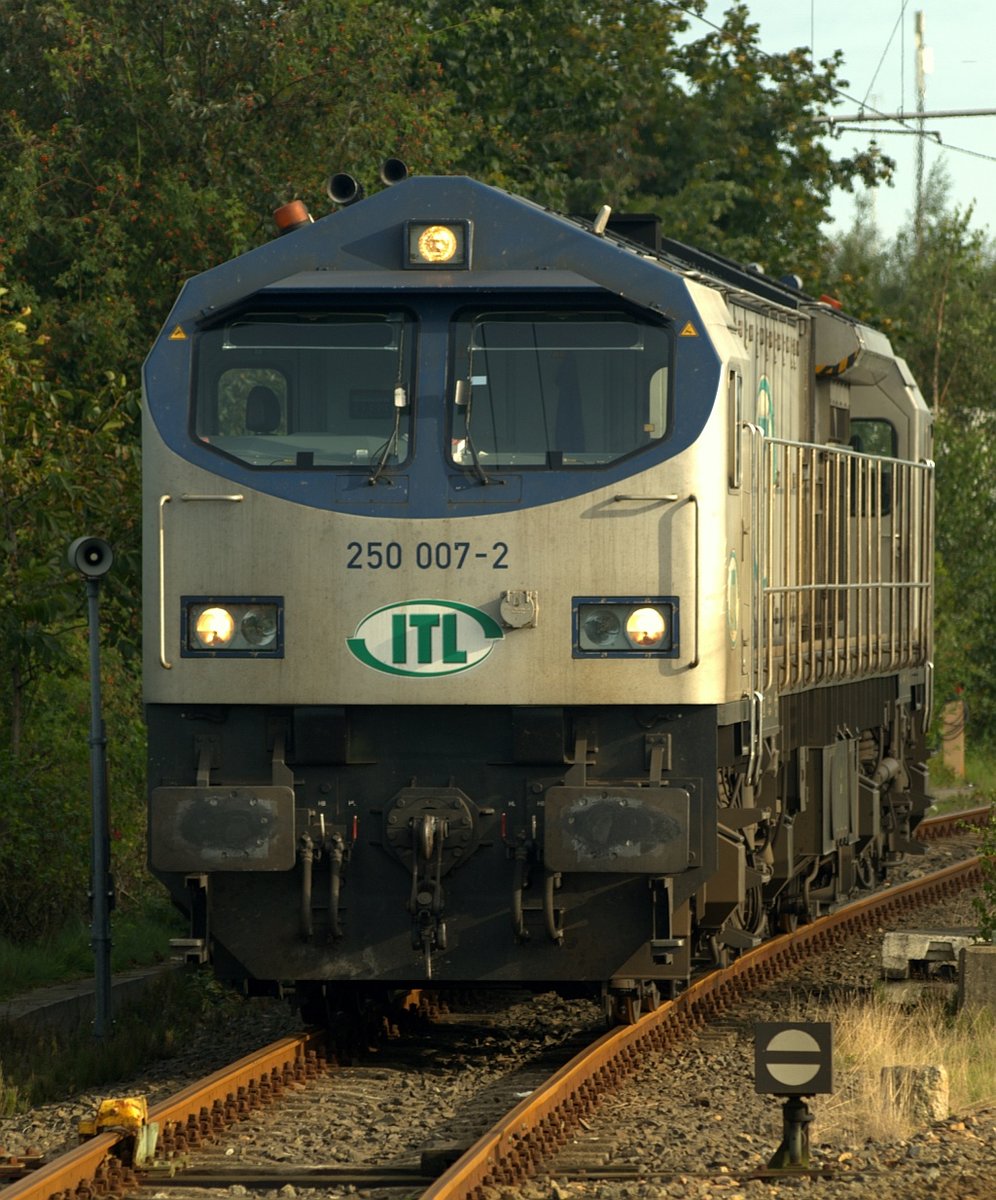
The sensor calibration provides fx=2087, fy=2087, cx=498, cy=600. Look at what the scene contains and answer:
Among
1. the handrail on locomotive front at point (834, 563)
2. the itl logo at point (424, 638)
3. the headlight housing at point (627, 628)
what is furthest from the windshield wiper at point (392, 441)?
the handrail on locomotive front at point (834, 563)

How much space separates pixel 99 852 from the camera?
987 cm

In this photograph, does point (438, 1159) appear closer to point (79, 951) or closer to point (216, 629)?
point (216, 629)

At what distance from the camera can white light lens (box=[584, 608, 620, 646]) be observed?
8.37m

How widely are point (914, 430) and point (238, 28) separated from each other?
7543mm

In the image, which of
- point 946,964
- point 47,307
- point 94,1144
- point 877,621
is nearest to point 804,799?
point 946,964

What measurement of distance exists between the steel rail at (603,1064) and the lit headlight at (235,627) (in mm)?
2075

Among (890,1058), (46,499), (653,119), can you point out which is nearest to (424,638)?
(890,1058)

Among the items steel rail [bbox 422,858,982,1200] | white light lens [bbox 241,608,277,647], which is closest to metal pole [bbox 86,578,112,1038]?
white light lens [bbox 241,608,277,647]

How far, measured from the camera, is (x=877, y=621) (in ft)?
43.5

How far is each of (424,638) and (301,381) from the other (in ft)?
4.03

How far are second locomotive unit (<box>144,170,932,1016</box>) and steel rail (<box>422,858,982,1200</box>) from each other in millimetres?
416

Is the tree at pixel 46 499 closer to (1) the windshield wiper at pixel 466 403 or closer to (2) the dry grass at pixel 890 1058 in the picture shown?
(1) the windshield wiper at pixel 466 403

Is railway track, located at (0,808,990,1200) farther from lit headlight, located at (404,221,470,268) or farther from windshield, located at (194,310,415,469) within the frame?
lit headlight, located at (404,221,470,268)

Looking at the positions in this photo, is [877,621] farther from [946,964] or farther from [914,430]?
[946,964]
